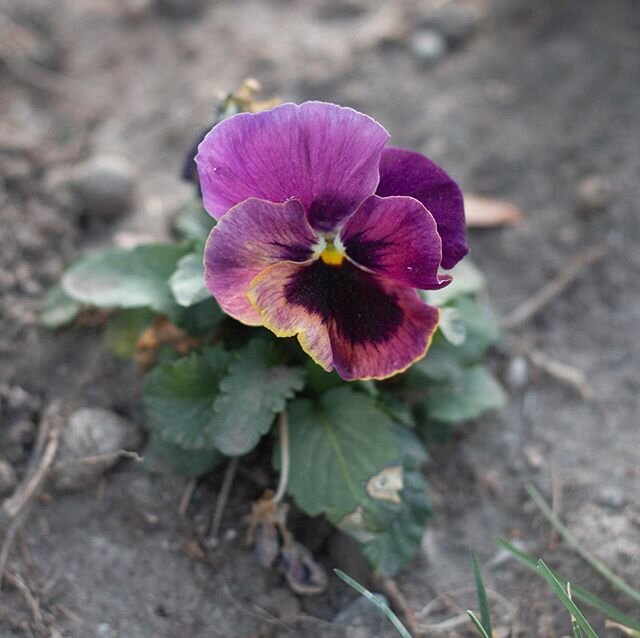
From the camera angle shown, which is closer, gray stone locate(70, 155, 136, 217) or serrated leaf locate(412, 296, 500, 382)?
serrated leaf locate(412, 296, 500, 382)

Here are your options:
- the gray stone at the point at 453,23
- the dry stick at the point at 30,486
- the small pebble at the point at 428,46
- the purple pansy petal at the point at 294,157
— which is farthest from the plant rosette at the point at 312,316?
the gray stone at the point at 453,23

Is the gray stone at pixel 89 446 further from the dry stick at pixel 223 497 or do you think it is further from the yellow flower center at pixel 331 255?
the yellow flower center at pixel 331 255

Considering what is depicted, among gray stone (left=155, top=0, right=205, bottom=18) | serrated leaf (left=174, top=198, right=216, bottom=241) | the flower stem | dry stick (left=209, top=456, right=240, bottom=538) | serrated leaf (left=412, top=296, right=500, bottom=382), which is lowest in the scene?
dry stick (left=209, top=456, right=240, bottom=538)

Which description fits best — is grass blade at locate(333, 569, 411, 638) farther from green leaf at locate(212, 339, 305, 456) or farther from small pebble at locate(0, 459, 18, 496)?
small pebble at locate(0, 459, 18, 496)

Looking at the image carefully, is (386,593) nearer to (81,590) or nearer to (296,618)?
(296,618)

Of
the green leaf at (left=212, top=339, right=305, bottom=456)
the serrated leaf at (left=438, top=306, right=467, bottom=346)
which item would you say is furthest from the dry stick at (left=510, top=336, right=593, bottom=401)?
the green leaf at (left=212, top=339, right=305, bottom=456)
